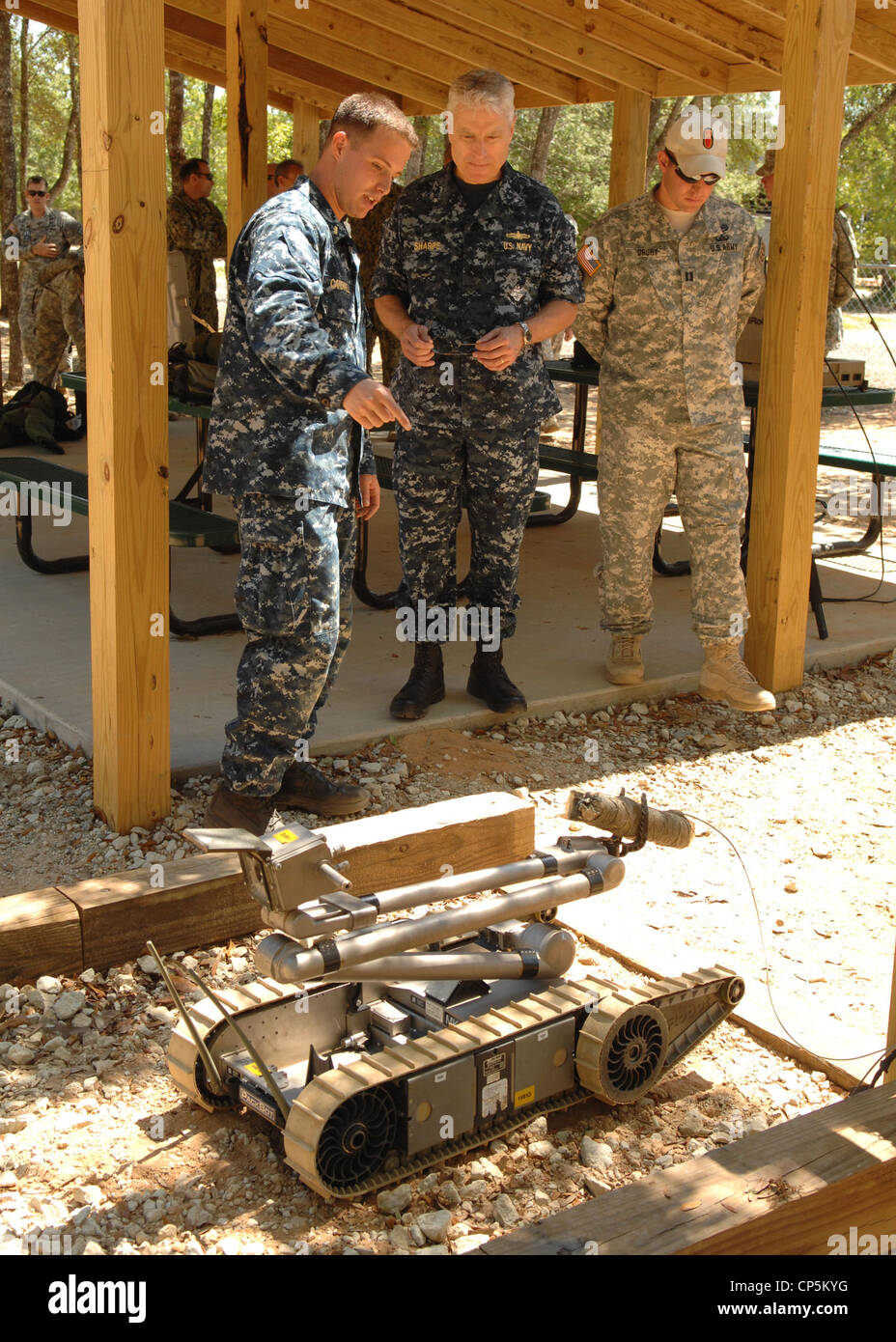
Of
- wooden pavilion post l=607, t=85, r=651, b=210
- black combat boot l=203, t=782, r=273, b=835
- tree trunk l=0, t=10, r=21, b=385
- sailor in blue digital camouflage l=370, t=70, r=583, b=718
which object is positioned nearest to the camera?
black combat boot l=203, t=782, r=273, b=835

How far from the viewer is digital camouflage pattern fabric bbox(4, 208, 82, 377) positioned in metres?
12.3

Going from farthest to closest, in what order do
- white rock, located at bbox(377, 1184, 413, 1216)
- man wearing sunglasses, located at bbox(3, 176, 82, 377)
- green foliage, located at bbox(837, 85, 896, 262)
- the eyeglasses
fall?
green foliage, located at bbox(837, 85, 896, 262)
man wearing sunglasses, located at bbox(3, 176, 82, 377)
the eyeglasses
white rock, located at bbox(377, 1184, 413, 1216)

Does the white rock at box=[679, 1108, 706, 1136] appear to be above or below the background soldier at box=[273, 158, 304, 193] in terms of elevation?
below

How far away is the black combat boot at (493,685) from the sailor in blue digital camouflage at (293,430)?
4.24 feet

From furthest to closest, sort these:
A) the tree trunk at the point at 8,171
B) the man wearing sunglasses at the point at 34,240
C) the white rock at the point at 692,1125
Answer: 1. the tree trunk at the point at 8,171
2. the man wearing sunglasses at the point at 34,240
3. the white rock at the point at 692,1125

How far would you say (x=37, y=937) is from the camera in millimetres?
3301

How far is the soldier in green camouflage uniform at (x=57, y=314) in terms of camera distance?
12211mm

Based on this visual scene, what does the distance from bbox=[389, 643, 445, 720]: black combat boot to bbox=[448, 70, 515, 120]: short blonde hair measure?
1842 millimetres

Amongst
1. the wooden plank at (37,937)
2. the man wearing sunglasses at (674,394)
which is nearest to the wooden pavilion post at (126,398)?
the wooden plank at (37,937)

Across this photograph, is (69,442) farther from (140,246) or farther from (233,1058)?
(233,1058)

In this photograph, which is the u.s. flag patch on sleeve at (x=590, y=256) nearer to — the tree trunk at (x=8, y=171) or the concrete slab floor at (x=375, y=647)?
the concrete slab floor at (x=375, y=647)

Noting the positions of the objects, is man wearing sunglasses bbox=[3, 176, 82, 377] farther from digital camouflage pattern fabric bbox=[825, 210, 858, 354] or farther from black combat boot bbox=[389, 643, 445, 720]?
black combat boot bbox=[389, 643, 445, 720]

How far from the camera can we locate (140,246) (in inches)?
147

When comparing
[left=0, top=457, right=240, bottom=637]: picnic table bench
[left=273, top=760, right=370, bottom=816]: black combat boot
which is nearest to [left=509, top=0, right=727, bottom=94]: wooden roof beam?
[left=0, top=457, right=240, bottom=637]: picnic table bench
